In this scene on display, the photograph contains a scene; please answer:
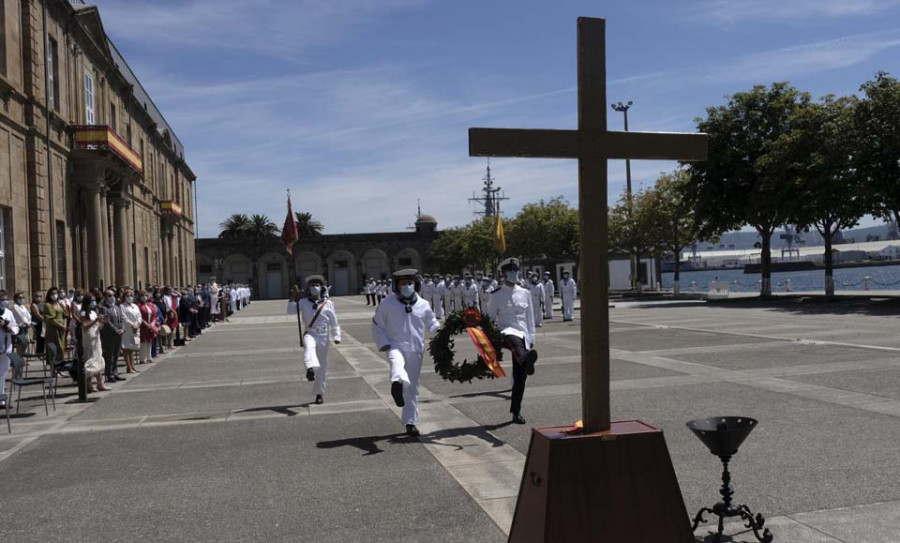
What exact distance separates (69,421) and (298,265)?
83504 mm

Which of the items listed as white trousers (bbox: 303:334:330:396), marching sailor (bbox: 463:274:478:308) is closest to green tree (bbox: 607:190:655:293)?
marching sailor (bbox: 463:274:478:308)

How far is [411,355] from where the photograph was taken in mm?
8703

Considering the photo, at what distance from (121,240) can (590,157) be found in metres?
32.8

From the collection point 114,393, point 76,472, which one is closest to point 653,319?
point 114,393

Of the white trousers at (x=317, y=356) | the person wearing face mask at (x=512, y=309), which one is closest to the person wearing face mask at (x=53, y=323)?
the white trousers at (x=317, y=356)

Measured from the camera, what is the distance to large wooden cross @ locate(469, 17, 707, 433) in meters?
4.13

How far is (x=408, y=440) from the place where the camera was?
8188 mm

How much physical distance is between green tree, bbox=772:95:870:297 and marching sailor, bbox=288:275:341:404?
79.7 feet

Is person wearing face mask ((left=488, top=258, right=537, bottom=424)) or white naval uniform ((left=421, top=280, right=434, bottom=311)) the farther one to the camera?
white naval uniform ((left=421, top=280, right=434, bottom=311))

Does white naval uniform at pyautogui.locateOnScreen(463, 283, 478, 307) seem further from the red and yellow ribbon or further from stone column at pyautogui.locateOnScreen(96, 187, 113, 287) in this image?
the red and yellow ribbon

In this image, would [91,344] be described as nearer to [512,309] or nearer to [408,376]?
[408,376]

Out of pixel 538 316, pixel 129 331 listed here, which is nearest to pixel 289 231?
pixel 129 331

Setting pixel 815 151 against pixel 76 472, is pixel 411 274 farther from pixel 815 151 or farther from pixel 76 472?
pixel 815 151

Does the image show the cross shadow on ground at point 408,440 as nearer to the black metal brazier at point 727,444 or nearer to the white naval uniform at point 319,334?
the white naval uniform at point 319,334
